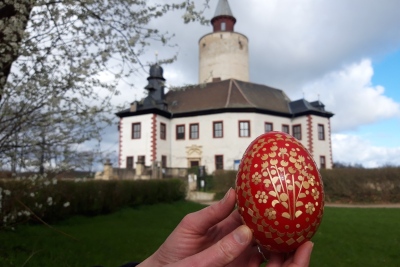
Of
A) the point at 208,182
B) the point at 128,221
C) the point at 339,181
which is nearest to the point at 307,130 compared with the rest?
the point at 208,182

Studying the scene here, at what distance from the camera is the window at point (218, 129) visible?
A: 38.1 metres

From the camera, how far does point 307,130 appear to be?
38.6 metres

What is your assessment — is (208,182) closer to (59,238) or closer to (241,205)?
(59,238)

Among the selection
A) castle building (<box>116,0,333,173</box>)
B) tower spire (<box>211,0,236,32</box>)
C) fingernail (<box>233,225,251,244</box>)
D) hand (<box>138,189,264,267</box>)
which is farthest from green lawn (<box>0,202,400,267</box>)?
tower spire (<box>211,0,236,32</box>)

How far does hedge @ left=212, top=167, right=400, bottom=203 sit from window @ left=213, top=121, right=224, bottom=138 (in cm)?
1675

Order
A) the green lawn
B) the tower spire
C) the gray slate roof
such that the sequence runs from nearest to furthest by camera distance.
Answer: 1. the green lawn
2. the gray slate roof
3. the tower spire

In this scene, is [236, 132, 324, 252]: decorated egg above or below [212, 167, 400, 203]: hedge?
above

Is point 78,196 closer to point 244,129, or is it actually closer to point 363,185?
point 363,185

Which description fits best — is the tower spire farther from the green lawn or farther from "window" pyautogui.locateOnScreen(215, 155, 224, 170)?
the green lawn

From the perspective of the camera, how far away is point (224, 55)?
147 feet

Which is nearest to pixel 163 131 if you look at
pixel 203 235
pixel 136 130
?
pixel 136 130

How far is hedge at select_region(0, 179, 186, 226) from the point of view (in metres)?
7.58

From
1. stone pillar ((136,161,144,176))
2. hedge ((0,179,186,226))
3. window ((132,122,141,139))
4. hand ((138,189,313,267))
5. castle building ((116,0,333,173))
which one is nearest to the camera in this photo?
hand ((138,189,313,267))

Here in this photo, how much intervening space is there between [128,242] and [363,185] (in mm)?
18278
